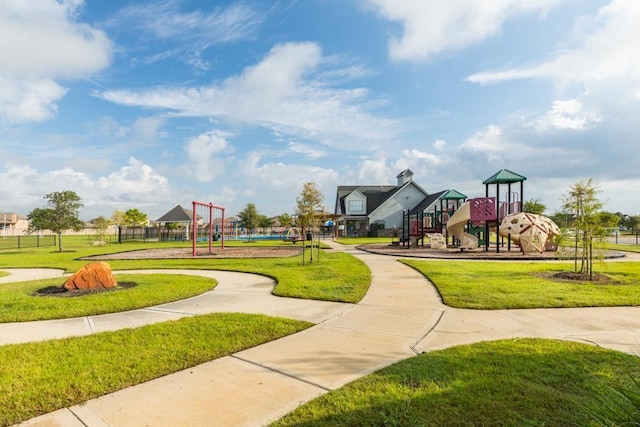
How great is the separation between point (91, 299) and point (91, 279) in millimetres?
1499

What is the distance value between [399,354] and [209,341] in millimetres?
2506

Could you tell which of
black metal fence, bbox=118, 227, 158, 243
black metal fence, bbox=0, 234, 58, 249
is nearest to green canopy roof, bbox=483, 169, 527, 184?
black metal fence, bbox=118, 227, 158, 243

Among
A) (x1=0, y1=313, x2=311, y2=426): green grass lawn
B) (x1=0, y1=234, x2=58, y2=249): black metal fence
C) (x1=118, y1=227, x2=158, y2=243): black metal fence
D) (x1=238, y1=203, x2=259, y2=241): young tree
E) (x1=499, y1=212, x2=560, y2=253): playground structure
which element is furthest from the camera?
(x1=238, y1=203, x2=259, y2=241): young tree

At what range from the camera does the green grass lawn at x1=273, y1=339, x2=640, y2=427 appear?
2785 millimetres

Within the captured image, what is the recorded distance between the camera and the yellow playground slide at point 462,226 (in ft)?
68.3

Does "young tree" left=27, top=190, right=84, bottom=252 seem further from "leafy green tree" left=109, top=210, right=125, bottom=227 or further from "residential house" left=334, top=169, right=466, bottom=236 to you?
"residential house" left=334, top=169, right=466, bottom=236

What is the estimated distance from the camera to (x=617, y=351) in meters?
4.27

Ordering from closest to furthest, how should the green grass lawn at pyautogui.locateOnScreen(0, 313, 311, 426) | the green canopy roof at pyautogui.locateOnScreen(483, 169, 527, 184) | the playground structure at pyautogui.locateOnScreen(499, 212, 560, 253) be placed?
the green grass lawn at pyautogui.locateOnScreen(0, 313, 311, 426) → the playground structure at pyautogui.locateOnScreen(499, 212, 560, 253) → the green canopy roof at pyautogui.locateOnScreen(483, 169, 527, 184)

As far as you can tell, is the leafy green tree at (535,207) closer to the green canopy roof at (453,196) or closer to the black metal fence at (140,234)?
the green canopy roof at (453,196)

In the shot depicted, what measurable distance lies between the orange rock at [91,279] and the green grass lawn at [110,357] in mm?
4279

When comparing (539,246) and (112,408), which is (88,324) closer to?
(112,408)

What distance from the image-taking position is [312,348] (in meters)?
4.53

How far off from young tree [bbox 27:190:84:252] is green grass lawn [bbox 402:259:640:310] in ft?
85.0

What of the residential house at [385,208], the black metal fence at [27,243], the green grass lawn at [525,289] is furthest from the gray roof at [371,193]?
the green grass lawn at [525,289]
